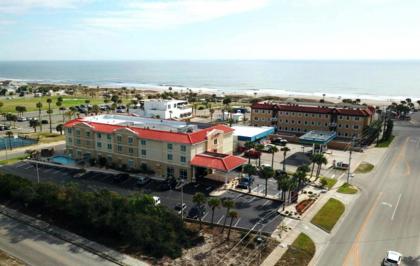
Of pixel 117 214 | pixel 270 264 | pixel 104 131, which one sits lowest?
pixel 270 264

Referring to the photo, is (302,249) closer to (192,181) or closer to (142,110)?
(192,181)

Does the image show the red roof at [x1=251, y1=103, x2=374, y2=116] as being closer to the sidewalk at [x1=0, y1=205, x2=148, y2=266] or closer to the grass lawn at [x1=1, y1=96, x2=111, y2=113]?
the sidewalk at [x1=0, y1=205, x2=148, y2=266]

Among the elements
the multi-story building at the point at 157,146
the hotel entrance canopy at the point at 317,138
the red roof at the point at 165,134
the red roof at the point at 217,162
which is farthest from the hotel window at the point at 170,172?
the hotel entrance canopy at the point at 317,138

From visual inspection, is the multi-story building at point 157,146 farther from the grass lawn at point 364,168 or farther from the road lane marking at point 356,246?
the grass lawn at point 364,168

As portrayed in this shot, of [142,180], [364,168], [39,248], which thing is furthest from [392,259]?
[142,180]

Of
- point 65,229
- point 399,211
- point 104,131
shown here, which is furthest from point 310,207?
point 104,131

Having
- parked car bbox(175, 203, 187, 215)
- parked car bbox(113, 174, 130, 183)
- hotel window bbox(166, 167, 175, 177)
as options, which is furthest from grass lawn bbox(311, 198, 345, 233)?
parked car bbox(113, 174, 130, 183)

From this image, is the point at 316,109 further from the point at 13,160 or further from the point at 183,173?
the point at 13,160

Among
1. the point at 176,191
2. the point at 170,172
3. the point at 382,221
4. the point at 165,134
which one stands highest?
the point at 165,134
